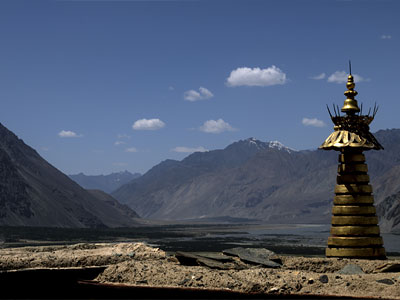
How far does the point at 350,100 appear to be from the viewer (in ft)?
56.4

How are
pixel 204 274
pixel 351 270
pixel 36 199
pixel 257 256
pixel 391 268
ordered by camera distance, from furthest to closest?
1. pixel 36 199
2. pixel 257 256
3. pixel 351 270
4. pixel 391 268
5. pixel 204 274

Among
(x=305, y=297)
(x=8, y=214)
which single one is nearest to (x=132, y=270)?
(x=305, y=297)

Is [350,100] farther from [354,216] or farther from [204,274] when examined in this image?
[204,274]

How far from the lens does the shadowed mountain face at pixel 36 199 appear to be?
148 meters

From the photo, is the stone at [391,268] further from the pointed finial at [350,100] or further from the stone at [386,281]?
the pointed finial at [350,100]

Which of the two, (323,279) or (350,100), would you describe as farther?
(350,100)

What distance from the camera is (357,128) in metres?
16.8

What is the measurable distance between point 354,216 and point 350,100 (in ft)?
11.2

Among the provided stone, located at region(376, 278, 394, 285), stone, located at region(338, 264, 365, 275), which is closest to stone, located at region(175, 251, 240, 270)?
stone, located at region(338, 264, 365, 275)

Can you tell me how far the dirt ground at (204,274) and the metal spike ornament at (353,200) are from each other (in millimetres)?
1589

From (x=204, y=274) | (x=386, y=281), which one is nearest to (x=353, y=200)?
(x=386, y=281)

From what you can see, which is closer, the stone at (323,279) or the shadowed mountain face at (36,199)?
the stone at (323,279)

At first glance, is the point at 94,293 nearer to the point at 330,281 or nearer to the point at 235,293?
the point at 235,293

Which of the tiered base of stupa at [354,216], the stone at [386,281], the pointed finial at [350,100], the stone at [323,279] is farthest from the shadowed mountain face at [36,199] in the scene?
the stone at [386,281]
